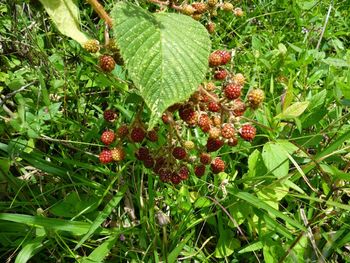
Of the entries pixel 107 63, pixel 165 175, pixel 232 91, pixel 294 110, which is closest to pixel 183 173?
pixel 165 175

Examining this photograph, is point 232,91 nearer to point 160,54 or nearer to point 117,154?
point 160,54

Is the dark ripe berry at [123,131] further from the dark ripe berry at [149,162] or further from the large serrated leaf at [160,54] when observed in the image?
the large serrated leaf at [160,54]

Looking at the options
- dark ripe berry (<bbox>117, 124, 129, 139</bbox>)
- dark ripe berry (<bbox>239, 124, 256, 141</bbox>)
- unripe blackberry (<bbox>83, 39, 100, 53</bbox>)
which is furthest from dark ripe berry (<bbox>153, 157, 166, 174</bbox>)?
unripe blackberry (<bbox>83, 39, 100, 53</bbox>)

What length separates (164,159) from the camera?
4.28 ft

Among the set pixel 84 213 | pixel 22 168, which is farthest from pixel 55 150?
pixel 84 213

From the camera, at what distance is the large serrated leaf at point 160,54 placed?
95cm

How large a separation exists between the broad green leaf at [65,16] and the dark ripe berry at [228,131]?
391mm

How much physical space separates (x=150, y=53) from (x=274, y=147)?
2.24 feet

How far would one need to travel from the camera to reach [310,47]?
248 centimetres

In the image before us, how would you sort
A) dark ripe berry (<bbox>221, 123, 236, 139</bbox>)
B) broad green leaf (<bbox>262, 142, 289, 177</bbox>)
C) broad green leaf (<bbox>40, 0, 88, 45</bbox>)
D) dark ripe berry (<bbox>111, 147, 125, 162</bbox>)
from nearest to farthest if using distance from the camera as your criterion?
broad green leaf (<bbox>40, 0, 88, 45</bbox>), dark ripe berry (<bbox>221, 123, 236, 139</bbox>), dark ripe berry (<bbox>111, 147, 125, 162</bbox>), broad green leaf (<bbox>262, 142, 289, 177</bbox>)

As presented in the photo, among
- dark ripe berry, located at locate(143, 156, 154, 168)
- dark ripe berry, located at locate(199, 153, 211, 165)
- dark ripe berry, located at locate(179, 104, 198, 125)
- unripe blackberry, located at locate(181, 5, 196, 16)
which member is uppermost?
unripe blackberry, located at locate(181, 5, 196, 16)

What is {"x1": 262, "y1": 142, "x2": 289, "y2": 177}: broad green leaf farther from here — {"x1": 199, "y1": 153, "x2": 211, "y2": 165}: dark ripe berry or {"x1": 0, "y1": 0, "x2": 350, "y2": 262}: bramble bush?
{"x1": 199, "y1": 153, "x2": 211, "y2": 165}: dark ripe berry

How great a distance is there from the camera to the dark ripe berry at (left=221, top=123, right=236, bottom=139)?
1.17m

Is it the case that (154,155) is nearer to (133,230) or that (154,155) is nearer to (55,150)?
(133,230)
